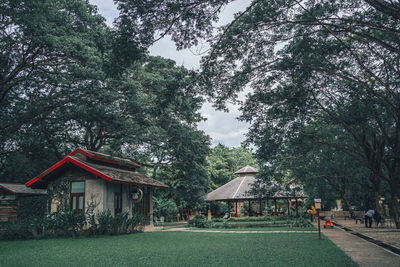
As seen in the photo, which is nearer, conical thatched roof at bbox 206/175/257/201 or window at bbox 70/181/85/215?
window at bbox 70/181/85/215

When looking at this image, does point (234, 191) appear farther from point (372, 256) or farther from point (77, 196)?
point (372, 256)

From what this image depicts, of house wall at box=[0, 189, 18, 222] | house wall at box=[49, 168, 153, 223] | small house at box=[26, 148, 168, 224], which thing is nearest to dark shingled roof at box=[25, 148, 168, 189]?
small house at box=[26, 148, 168, 224]

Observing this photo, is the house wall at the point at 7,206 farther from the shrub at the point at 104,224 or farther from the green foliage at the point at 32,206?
the shrub at the point at 104,224

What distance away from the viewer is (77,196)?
18.6 metres

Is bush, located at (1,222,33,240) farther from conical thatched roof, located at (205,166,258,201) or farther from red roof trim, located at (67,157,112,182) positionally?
conical thatched roof, located at (205,166,258,201)

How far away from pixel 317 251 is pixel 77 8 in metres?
18.1

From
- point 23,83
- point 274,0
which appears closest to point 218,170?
point 23,83

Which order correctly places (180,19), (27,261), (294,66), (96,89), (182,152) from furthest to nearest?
(182,152) → (96,89) → (294,66) → (180,19) → (27,261)

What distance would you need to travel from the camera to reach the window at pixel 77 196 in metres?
18.4

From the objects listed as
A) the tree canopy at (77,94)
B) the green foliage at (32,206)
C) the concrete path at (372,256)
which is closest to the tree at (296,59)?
the tree canopy at (77,94)

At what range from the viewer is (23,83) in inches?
783

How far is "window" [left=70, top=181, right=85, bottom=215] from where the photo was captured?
1842 cm

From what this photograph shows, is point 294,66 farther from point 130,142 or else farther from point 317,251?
point 130,142

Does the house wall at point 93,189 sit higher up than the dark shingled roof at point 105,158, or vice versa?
the dark shingled roof at point 105,158
